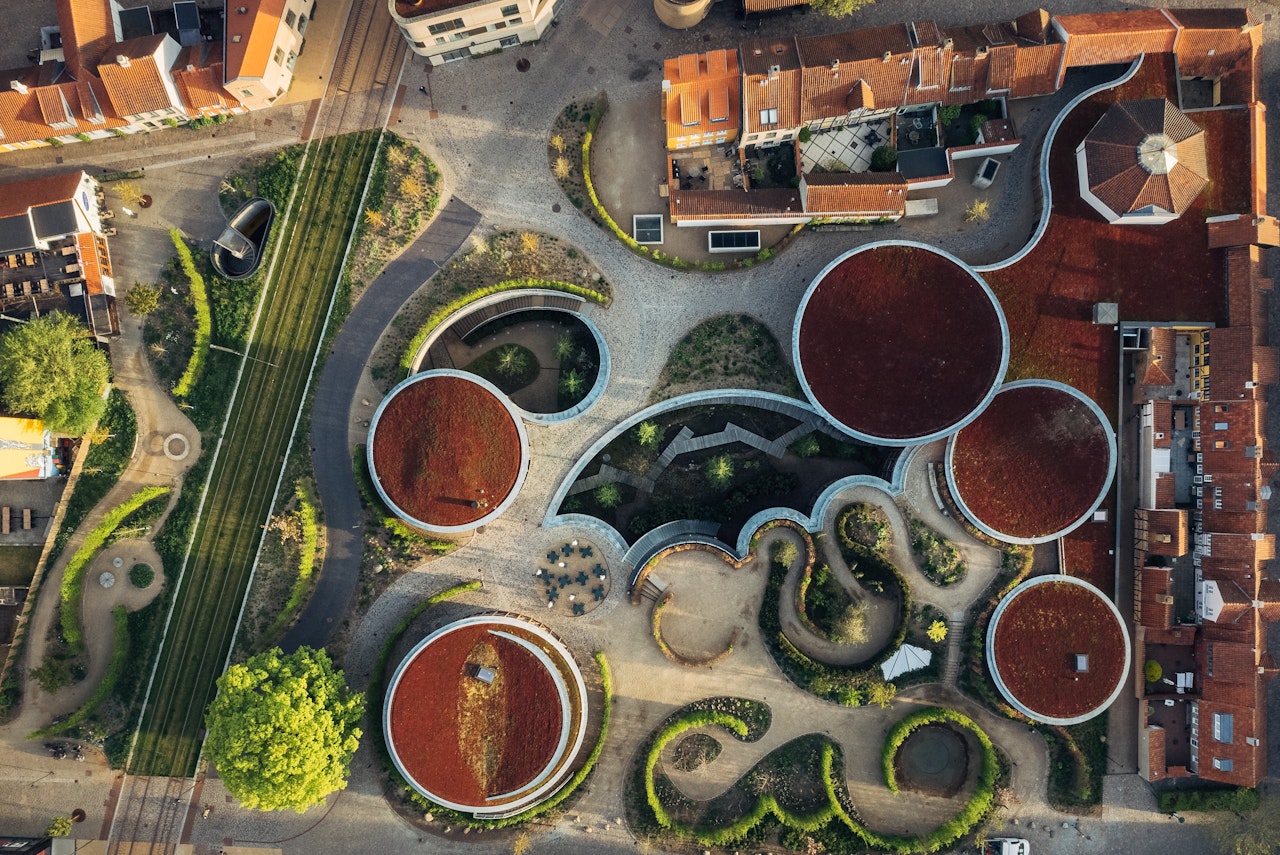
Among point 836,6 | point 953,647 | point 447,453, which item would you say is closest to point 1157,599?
point 953,647

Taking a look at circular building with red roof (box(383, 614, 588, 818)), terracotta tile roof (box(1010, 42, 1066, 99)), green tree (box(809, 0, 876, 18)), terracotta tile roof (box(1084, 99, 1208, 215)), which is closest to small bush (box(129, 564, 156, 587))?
circular building with red roof (box(383, 614, 588, 818))

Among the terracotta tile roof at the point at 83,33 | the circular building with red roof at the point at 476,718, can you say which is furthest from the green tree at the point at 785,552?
the terracotta tile roof at the point at 83,33

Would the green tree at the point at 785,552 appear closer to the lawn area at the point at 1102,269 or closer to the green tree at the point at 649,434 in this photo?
the green tree at the point at 649,434

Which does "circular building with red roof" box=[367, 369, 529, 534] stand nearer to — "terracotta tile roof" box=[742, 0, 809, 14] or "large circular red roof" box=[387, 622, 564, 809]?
"large circular red roof" box=[387, 622, 564, 809]

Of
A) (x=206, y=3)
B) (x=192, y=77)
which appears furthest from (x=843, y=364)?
(x=206, y=3)

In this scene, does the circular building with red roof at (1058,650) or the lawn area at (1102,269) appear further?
the lawn area at (1102,269)

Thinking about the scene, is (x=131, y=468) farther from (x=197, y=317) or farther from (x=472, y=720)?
(x=472, y=720)
